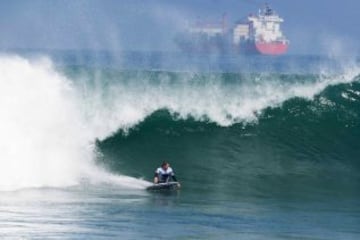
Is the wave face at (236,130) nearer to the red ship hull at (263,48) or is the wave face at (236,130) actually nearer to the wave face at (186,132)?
the wave face at (186,132)

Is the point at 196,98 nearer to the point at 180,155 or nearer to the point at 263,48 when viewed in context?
the point at 180,155

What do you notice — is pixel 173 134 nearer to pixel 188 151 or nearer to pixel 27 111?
pixel 188 151

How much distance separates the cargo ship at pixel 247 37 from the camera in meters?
155

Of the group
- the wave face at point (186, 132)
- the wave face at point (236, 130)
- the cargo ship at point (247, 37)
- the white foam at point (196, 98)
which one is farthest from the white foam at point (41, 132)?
the cargo ship at point (247, 37)

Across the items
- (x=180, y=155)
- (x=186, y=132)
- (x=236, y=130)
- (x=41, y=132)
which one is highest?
(x=236, y=130)

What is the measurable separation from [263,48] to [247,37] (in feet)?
15.6

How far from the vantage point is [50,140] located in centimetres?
2808

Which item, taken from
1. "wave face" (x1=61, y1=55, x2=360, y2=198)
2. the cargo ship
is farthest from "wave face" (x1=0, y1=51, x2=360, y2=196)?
the cargo ship

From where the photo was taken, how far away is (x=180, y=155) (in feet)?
98.5

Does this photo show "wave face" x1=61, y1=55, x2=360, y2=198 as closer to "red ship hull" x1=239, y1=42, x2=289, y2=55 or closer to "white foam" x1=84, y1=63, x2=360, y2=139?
"white foam" x1=84, y1=63, x2=360, y2=139

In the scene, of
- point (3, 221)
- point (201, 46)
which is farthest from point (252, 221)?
point (201, 46)

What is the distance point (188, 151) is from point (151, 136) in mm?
1760

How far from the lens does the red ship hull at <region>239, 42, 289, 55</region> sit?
6471 inches

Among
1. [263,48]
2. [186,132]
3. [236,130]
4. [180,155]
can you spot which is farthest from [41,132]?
[263,48]
